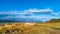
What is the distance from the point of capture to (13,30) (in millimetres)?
3129

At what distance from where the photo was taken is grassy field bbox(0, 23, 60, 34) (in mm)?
3113

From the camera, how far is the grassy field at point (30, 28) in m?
3.11

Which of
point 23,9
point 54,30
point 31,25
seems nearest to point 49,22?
point 54,30

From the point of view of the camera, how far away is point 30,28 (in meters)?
3.17

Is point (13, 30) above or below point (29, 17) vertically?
below

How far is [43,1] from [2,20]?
1.10 metres

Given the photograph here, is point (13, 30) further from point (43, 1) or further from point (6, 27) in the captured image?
point (43, 1)

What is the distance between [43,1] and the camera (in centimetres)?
326

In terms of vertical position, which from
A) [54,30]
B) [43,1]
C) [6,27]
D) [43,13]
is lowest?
[54,30]

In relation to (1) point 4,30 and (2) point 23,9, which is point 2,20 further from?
(2) point 23,9

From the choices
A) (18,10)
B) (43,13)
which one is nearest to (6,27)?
(18,10)

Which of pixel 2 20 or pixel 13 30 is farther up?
pixel 2 20

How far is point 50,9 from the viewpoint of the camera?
3258 mm

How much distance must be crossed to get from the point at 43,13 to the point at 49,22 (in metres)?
0.27
